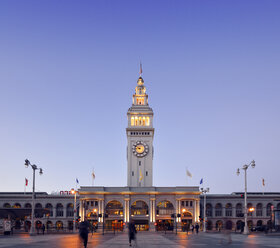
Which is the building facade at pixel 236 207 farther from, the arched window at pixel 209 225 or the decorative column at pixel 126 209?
the decorative column at pixel 126 209

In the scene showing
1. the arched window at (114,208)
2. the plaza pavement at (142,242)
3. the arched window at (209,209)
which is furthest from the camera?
the arched window at (209,209)

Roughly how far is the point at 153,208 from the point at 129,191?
8427 millimetres

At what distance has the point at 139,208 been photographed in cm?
11856

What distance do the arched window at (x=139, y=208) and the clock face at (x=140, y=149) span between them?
48.8ft

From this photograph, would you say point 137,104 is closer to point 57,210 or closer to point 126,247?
point 57,210

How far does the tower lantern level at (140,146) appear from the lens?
123750 millimetres

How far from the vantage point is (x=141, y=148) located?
12581cm

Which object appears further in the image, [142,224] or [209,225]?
[209,225]

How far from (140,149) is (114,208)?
19.6 metres

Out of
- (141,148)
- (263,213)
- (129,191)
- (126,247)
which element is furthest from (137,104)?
(126,247)

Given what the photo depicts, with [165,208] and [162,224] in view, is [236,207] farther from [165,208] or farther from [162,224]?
[162,224]

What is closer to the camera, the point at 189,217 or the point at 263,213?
the point at 189,217

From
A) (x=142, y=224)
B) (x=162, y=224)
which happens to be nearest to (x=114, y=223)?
(x=142, y=224)

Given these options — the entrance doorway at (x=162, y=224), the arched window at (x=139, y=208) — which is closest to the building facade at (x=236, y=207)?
the entrance doorway at (x=162, y=224)
